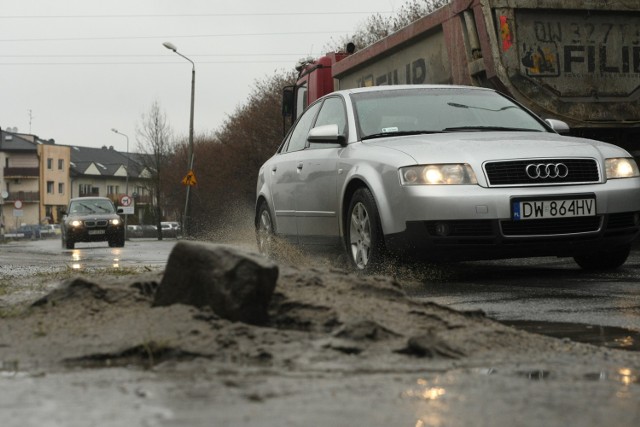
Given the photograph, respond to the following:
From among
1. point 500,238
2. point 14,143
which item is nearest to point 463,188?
point 500,238

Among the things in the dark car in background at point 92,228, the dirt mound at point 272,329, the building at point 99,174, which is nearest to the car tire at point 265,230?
the dirt mound at point 272,329

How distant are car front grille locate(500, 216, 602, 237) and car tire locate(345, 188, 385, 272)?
941 mm

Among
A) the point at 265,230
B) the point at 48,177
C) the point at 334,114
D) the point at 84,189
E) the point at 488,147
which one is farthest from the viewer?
the point at 84,189

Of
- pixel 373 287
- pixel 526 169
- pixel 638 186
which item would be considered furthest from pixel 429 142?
pixel 373 287

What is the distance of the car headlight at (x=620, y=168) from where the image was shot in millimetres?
8164

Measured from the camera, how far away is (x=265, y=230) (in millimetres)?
10938

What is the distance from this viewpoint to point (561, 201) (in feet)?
25.5

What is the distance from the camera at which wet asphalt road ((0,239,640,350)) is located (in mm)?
5289

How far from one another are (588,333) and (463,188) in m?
2.69

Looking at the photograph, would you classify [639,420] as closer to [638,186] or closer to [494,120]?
[638,186]

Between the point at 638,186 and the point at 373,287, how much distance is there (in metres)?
3.72

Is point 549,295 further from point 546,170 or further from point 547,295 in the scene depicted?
point 546,170

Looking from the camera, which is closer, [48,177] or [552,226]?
[552,226]

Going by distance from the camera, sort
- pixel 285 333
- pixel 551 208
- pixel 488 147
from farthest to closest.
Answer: pixel 488 147
pixel 551 208
pixel 285 333
